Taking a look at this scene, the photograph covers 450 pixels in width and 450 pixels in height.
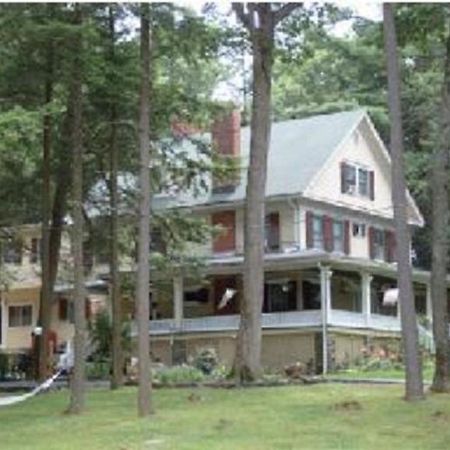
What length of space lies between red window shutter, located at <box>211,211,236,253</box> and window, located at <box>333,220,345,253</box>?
4.07m

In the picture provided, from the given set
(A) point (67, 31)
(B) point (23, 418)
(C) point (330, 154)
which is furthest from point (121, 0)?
(C) point (330, 154)

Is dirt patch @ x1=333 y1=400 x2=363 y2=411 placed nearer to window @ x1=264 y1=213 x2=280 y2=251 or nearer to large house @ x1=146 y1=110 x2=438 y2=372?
large house @ x1=146 y1=110 x2=438 y2=372

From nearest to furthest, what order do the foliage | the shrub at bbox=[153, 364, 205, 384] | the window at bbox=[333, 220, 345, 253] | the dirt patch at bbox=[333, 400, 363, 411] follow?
1. the dirt patch at bbox=[333, 400, 363, 411]
2. the shrub at bbox=[153, 364, 205, 384]
3. the foliage
4. the window at bbox=[333, 220, 345, 253]

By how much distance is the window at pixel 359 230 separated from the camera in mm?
45094

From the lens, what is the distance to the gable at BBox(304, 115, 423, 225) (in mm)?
43125

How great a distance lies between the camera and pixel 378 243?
153 feet

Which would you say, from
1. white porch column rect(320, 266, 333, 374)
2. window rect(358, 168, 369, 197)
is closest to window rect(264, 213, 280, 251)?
white porch column rect(320, 266, 333, 374)

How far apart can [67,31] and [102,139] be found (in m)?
9.01

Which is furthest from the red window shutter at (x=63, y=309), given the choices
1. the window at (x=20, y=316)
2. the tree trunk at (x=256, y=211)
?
the tree trunk at (x=256, y=211)

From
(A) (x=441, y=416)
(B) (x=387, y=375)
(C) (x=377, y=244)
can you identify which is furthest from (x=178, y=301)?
(A) (x=441, y=416)

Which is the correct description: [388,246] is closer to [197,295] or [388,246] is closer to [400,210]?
[197,295]

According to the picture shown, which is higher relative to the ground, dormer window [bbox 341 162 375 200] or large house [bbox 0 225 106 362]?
dormer window [bbox 341 162 375 200]

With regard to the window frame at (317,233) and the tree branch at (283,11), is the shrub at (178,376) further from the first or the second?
the window frame at (317,233)

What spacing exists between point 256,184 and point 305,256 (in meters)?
13.5
